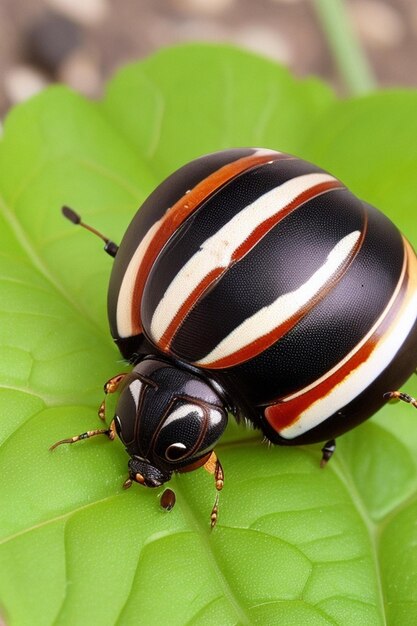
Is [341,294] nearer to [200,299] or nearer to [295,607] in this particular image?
[200,299]

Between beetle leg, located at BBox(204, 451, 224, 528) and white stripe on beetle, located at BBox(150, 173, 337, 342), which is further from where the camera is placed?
beetle leg, located at BBox(204, 451, 224, 528)

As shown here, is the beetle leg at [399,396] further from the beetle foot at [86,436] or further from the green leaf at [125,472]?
the beetle foot at [86,436]

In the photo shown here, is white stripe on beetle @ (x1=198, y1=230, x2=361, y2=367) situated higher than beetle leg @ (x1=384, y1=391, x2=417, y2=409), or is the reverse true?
white stripe on beetle @ (x1=198, y1=230, x2=361, y2=367)

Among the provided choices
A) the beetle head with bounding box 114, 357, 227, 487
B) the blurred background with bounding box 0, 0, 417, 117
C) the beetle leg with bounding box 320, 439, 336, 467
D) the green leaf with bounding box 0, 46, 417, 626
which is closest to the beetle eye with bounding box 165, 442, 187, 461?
the beetle head with bounding box 114, 357, 227, 487

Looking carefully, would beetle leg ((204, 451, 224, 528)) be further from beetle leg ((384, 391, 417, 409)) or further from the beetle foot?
beetle leg ((384, 391, 417, 409))

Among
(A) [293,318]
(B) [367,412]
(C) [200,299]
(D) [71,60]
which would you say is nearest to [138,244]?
(C) [200,299]

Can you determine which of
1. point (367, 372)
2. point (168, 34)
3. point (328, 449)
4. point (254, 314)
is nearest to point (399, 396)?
point (367, 372)
